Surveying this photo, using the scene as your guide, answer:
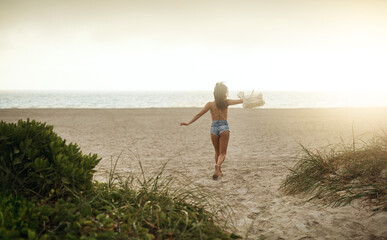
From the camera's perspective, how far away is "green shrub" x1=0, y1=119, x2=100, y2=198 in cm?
306

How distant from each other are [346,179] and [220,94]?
3.07 metres

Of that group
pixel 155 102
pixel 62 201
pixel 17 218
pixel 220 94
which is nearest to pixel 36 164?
pixel 62 201

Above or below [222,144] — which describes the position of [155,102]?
above

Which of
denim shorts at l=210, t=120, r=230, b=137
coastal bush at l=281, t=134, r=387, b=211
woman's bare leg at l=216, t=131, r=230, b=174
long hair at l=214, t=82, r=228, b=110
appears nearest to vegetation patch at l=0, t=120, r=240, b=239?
coastal bush at l=281, t=134, r=387, b=211

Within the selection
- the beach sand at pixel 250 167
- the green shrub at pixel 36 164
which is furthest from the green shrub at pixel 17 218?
the beach sand at pixel 250 167

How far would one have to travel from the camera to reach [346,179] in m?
4.86

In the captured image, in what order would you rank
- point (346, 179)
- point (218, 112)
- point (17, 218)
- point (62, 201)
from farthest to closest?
1. point (218, 112)
2. point (346, 179)
3. point (62, 201)
4. point (17, 218)

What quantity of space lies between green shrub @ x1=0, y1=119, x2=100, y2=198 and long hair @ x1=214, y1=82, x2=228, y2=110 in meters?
3.89

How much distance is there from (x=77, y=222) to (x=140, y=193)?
1175 mm

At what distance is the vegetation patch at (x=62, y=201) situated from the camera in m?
2.73

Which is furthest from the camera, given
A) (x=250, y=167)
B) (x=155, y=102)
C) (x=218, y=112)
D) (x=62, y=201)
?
(x=155, y=102)

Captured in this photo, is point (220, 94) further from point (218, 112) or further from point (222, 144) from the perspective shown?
point (222, 144)

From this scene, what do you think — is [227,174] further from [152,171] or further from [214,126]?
[152,171]

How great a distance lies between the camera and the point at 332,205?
434 cm
